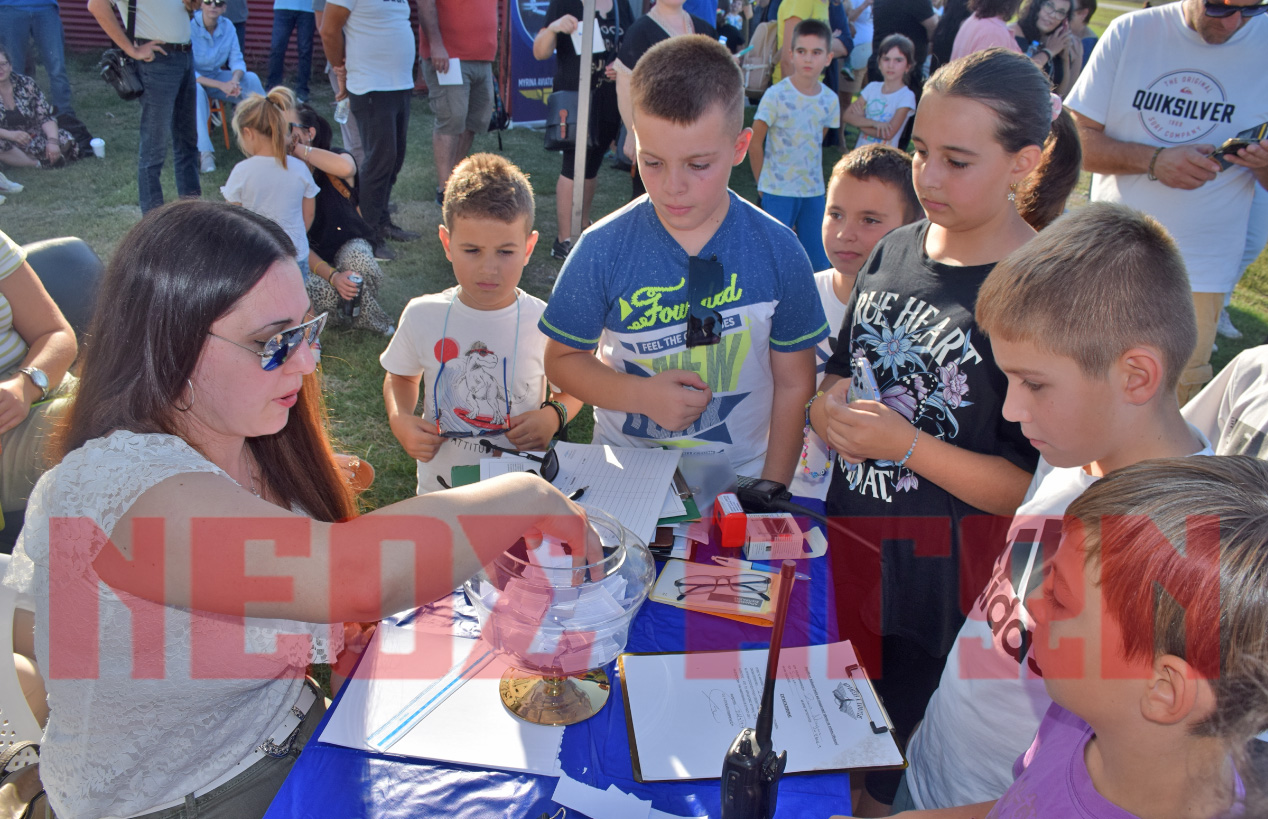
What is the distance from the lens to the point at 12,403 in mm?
2547

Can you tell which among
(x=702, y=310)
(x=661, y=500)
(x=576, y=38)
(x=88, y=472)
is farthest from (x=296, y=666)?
(x=576, y=38)

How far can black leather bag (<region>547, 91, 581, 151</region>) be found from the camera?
19.7 ft

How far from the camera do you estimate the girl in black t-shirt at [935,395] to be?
1830 millimetres

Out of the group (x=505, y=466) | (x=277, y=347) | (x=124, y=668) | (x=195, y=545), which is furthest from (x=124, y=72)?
(x=195, y=545)

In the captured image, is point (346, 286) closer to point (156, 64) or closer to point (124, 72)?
point (156, 64)

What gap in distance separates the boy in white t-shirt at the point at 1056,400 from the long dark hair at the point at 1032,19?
671cm

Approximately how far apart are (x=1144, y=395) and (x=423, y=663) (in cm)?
132

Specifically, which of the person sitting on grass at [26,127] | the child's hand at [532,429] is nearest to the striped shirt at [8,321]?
the child's hand at [532,429]

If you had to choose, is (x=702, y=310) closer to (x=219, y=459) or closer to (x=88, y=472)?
(x=219, y=459)

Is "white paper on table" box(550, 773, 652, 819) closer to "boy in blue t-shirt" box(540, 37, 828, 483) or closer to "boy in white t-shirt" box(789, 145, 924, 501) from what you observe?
"boy in blue t-shirt" box(540, 37, 828, 483)

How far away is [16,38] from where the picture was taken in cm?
754

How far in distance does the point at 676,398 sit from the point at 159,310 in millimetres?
1128

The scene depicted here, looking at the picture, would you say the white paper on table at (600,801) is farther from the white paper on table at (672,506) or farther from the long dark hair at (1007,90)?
the long dark hair at (1007,90)

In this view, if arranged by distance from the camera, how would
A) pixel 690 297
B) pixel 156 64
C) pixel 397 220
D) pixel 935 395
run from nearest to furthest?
pixel 935 395 → pixel 690 297 → pixel 156 64 → pixel 397 220
